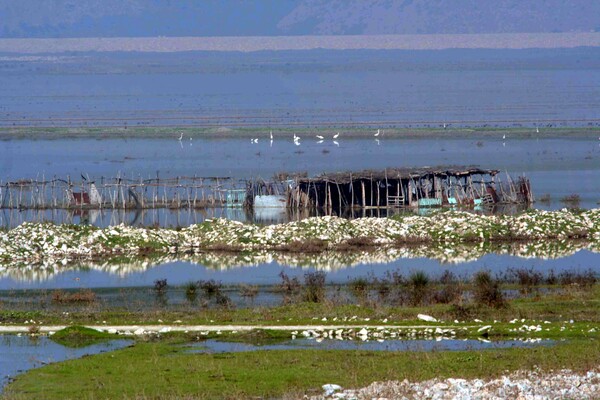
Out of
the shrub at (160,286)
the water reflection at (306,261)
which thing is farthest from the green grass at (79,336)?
the water reflection at (306,261)

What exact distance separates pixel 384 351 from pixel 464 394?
476 centimetres

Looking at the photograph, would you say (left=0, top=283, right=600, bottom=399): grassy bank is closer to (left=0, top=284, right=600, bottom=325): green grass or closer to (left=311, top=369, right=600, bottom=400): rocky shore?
(left=0, top=284, right=600, bottom=325): green grass

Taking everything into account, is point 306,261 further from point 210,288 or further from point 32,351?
point 32,351

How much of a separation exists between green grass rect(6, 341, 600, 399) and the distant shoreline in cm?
6569

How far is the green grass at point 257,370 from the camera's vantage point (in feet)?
65.0

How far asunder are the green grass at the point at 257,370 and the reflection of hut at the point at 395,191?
1136 inches

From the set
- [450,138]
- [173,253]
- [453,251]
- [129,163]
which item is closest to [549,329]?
[453,251]

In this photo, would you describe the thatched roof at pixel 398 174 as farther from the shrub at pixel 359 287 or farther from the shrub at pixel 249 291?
the shrub at pixel 249 291

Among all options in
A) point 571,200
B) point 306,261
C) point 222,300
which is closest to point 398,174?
point 571,200

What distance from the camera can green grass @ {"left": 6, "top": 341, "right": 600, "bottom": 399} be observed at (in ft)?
65.0

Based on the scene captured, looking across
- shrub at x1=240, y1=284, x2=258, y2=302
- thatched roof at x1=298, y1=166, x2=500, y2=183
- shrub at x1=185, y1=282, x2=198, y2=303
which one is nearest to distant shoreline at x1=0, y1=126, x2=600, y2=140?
thatched roof at x1=298, y1=166, x2=500, y2=183

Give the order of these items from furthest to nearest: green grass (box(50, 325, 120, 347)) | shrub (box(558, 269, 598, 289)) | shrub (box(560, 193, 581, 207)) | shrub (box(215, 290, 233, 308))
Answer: shrub (box(560, 193, 581, 207)) < shrub (box(558, 269, 598, 289)) < shrub (box(215, 290, 233, 308)) < green grass (box(50, 325, 120, 347))

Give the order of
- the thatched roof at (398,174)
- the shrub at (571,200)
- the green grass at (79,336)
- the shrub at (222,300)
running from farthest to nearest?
the shrub at (571,200)
the thatched roof at (398,174)
the shrub at (222,300)
the green grass at (79,336)

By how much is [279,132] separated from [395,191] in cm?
3821
